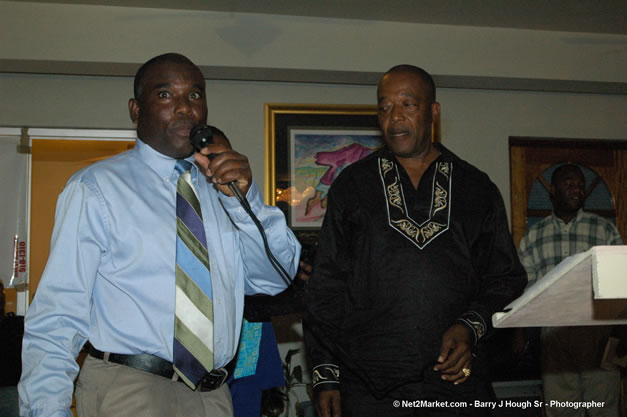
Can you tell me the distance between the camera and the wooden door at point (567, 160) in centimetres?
538

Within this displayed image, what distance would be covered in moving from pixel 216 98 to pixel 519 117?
8.29 feet

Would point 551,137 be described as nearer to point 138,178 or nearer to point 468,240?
point 468,240

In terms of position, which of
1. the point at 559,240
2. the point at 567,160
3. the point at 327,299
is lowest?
the point at 327,299

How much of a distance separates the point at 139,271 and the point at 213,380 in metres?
0.35

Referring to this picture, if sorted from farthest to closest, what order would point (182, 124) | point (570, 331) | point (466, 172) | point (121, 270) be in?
point (570, 331), point (466, 172), point (182, 124), point (121, 270)

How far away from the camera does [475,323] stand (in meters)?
2.04

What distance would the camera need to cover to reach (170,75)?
1.88 metres

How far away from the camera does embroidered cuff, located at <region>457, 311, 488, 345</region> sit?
203 cm

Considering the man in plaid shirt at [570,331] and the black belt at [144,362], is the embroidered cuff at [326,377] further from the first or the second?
the man in plaid shirt at [570,331]

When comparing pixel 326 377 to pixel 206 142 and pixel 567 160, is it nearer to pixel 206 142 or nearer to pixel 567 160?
pixel 206 142

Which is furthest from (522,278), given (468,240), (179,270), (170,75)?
(170,75)

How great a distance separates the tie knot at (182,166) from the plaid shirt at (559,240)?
3306 millimetres

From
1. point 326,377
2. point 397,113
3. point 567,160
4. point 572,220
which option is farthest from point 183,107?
point 567,160

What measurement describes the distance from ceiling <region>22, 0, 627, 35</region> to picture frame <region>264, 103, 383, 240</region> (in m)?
0.76
